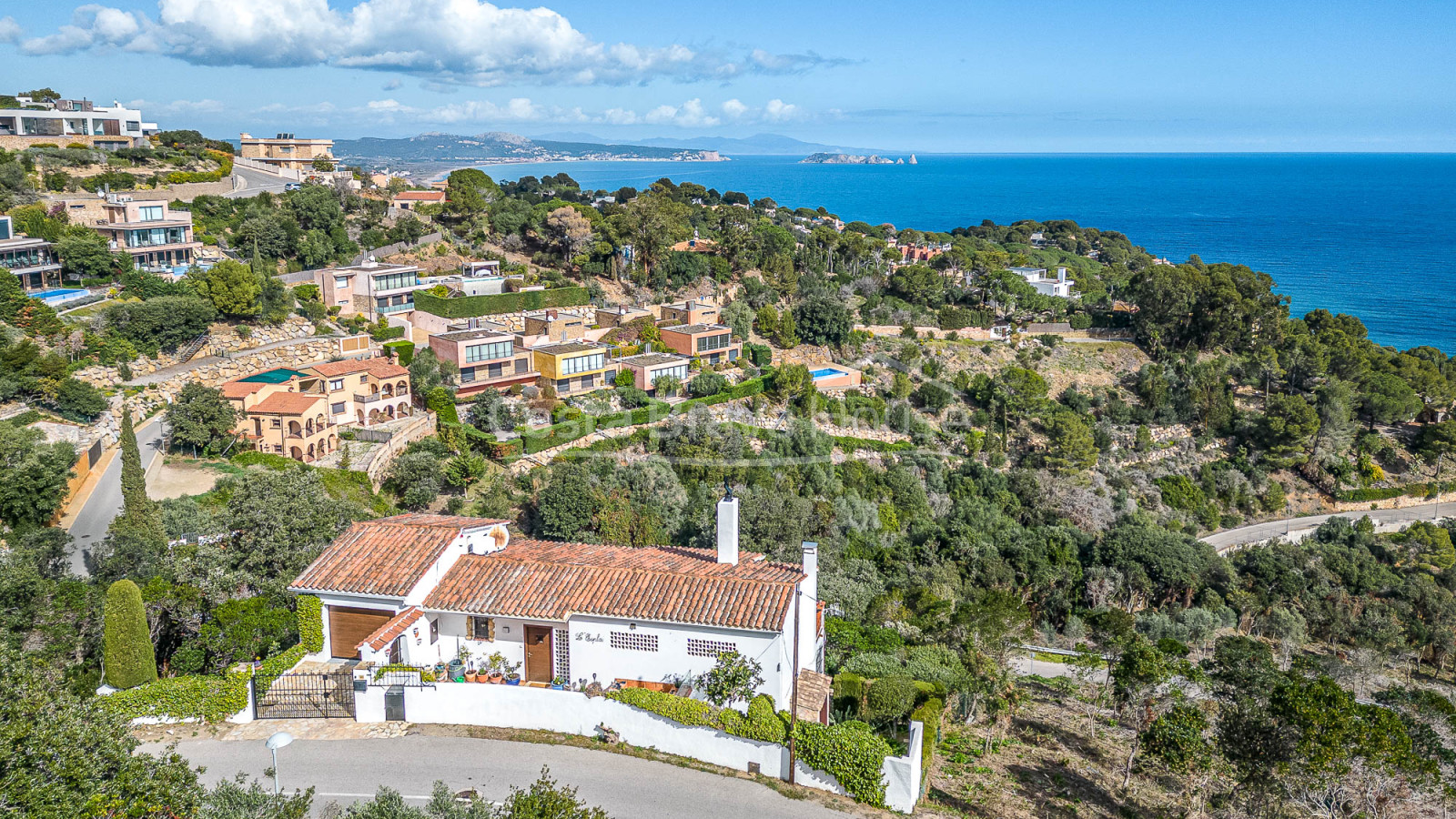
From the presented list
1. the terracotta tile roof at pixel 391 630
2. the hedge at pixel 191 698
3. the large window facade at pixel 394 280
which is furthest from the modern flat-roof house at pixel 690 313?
the hedge at pixel 191 698

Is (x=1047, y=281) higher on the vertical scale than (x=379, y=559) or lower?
higher

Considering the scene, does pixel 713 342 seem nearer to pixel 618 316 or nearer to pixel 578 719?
pixel 618 316

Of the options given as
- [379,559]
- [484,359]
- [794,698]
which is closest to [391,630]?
[379,559]

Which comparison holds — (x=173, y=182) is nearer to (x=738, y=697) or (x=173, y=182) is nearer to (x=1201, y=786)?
(x=738, y=697)

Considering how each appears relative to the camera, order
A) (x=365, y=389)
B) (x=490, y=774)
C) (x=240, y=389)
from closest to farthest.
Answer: (x=490, y=774) < (x=240, y=389) < (x=365, y=389)

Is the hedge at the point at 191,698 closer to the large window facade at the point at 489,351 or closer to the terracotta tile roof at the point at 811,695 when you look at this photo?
the terracotta tile roof at the point at 811,695
